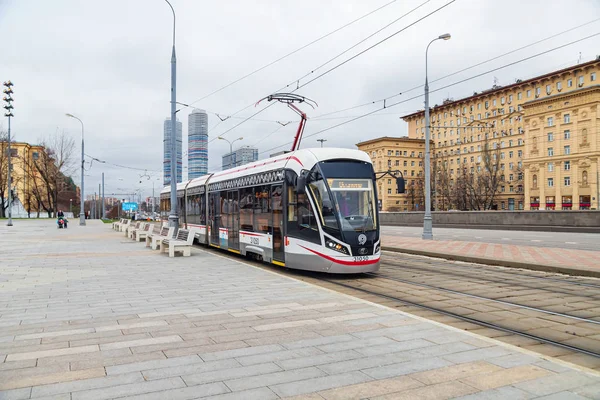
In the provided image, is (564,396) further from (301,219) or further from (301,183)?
(301,219)

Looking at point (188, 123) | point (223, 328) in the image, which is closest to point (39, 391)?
point (223, 328)

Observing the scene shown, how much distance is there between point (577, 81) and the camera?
78188 mm

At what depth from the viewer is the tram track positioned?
5754mm

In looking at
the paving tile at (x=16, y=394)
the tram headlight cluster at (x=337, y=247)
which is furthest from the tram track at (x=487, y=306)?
the paving tile at (x=16, y=394)

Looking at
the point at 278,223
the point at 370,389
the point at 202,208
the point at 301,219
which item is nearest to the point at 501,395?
the point at 370,389

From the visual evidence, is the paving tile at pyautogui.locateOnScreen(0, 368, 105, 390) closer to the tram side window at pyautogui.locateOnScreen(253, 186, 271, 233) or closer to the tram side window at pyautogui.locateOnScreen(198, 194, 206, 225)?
the tram side window at pyautogui.locateOnScreen(253, 186, 271, 233)

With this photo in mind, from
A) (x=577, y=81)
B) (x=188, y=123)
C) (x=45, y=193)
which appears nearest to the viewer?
(x=188, y=123)

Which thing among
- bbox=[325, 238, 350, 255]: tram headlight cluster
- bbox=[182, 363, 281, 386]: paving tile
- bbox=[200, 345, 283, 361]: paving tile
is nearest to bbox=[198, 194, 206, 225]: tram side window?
bbox=[325, 238, 350, 255]: tram headlight cluster

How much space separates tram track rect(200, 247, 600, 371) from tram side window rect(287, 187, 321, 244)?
1054 millimetres

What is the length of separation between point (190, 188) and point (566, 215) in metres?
24.4

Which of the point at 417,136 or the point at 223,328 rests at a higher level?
the point at 417,136

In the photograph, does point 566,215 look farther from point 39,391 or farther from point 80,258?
point 39,391

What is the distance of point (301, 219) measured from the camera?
11.2 m

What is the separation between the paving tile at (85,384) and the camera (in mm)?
4031
